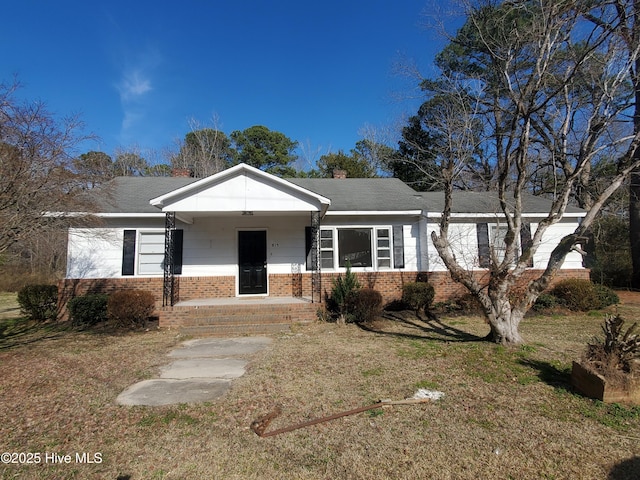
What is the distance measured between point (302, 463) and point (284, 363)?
9.33 ft

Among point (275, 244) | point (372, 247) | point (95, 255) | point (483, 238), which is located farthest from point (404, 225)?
point (95, 255)

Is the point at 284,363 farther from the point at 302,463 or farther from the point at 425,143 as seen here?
the point at 425,143

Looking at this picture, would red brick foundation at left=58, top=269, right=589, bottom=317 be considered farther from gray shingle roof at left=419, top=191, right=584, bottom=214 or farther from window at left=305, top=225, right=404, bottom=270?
gray shingle roof at left=419, top=191, right=584, bottom=214

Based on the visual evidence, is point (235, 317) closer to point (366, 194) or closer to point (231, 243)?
point (231, 243)

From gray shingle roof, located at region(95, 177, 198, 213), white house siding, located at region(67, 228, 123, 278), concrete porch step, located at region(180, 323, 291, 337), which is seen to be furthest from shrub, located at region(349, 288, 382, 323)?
white house siding, located at region(67, 228, 123, 278)

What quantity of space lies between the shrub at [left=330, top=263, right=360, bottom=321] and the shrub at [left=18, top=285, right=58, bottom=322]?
8.51 metres

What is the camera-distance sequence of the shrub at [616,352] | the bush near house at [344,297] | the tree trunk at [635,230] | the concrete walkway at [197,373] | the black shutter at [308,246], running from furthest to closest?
1. the tree trunk at [635,230]
2. the black shutter at [308,246]
3. the bush near house at [344,297]
4. the concrete walkway at [197,373]
5. the shrub at [616,352]

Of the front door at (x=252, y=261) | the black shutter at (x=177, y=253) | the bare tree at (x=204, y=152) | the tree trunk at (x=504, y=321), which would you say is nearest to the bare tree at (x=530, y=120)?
the tree trunk at (x=504, y=321)

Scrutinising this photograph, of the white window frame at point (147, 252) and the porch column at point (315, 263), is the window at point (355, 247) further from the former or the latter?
the white window frame at point (147, 252)

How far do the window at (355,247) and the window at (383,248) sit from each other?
0.31 m

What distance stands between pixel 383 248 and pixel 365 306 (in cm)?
305

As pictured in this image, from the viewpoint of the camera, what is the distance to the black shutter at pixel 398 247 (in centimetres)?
1149

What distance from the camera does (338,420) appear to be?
3729 mm

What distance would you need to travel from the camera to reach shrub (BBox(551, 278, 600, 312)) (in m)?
10.4
